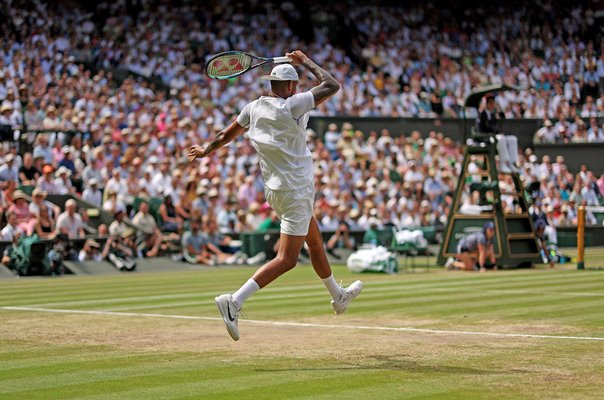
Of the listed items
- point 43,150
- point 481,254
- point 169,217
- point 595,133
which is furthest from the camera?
point 595,133

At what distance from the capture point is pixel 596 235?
3136 centimetres

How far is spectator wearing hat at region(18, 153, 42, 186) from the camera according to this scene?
77.2ft

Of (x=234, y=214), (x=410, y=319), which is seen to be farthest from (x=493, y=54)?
(x=410, y=319)

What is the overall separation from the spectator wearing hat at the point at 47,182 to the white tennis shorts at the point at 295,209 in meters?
15.0

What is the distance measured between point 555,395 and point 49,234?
52.8 feet

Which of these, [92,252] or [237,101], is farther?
[237,101]

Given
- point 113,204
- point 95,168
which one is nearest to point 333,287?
point 113,204

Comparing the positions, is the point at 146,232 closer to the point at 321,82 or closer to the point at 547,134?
the point at 321,82

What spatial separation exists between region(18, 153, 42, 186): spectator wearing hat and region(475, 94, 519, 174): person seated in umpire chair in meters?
9.41

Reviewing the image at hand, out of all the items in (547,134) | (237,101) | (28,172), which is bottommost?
(28,172)

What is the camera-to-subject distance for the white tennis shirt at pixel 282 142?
Result: 909 cm

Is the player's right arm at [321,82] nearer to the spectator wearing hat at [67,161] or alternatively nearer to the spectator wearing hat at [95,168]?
the spectator wearing hat at [95,168]

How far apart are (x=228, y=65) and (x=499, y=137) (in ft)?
43.6

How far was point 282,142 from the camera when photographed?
9148 mm
